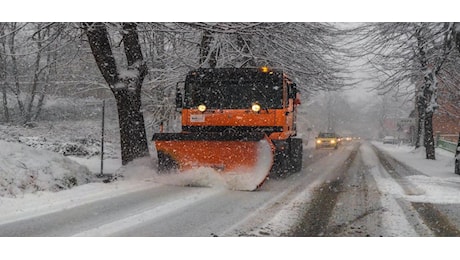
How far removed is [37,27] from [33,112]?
28.3 ft

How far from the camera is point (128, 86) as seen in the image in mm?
11227

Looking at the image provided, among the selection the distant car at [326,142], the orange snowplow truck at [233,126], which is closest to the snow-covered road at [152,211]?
the orange snowplow truck at [233,126]

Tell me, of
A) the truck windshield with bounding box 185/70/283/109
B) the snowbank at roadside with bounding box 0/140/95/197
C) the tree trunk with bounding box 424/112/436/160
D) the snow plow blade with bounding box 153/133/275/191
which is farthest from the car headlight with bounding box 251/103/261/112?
the tree trunk with bounding box 424/112/436/160

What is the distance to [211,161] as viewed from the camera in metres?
9.21

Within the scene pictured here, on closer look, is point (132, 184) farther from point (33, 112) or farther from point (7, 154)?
point (33, 112)

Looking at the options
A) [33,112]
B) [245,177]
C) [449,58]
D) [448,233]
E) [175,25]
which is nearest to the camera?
[448,233]

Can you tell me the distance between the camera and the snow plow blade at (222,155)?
894 centimetres

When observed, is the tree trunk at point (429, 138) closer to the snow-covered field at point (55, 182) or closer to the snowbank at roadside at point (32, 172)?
the snow-covered field at point (55, 182)

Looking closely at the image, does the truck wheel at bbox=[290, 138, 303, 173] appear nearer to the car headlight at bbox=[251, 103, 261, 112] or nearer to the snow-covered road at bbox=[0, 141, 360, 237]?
the car headlight at bbox=[251, 103, 261, 112]

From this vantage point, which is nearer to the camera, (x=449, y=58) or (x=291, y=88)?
(x=291, y=88)

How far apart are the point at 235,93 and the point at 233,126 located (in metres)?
0.77

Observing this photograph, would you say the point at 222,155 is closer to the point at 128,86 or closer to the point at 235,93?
the point at 235,93

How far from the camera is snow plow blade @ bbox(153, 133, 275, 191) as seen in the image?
8.94 m

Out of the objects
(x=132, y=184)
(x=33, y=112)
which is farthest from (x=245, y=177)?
(x=33, y=112)
